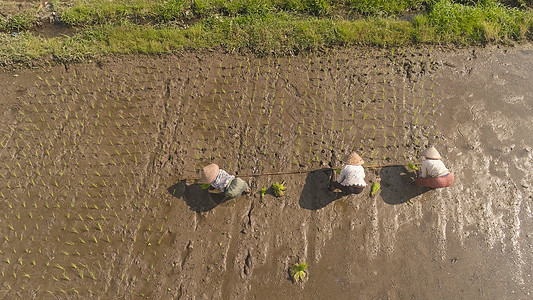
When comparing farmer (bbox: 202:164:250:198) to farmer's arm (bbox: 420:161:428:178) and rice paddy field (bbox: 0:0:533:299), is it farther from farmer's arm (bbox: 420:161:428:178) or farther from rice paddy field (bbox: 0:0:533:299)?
farmer's arm (bbox: 420:161:428:178)

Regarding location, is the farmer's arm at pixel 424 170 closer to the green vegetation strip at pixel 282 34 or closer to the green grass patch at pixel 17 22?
the green vegetation strip at pixel 282 34

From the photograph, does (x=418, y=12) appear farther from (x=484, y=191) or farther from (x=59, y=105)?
(x=59, y=105)

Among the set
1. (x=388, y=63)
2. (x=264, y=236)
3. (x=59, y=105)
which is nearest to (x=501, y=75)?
(x=388, y=63)

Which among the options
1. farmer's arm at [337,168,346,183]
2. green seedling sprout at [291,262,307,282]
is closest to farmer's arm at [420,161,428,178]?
farmer's arm at [337,168,346,183]

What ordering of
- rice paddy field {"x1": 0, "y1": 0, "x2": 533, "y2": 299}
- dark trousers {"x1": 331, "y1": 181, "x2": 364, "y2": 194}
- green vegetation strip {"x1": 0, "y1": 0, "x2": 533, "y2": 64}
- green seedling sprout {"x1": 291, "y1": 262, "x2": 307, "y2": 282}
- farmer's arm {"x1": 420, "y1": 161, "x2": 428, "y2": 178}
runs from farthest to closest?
green vegetation strip {"x1": 0, "y1": 0, "x2": 533, "y2": 64}, farmer's arm {"x1": 420, "y1": 161, "x2": 428, "y2": 178}, dark trousers {"x1": 331, "y1": 181, "x2": 364, "y2": 194}, rice paddy field {"x1": 0, "y1": 0, "x2": 533, "y2": 299}, green seedling sprout {"x1": 291, "y1": 262, "x2": 307, "y2": 282}

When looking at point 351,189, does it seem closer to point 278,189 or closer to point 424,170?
point 278,189

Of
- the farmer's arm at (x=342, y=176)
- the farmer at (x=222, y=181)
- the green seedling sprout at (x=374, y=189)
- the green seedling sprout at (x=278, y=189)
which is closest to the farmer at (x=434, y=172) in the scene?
the green seedling sprout at (x=374, y=189)
